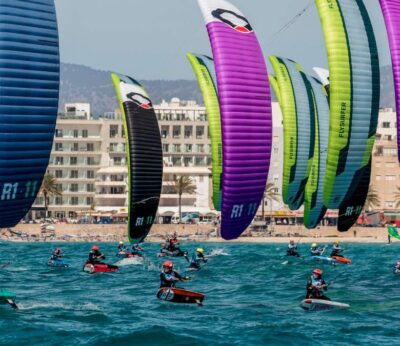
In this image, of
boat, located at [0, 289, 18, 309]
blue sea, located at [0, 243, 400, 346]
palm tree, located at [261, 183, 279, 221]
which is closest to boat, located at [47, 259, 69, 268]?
blue sea, located at [0, 243, 400, 346]

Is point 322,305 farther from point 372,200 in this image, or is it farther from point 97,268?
point 372,200

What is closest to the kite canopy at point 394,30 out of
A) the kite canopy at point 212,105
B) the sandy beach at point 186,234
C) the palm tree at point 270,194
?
the kite canopy at point 212,105

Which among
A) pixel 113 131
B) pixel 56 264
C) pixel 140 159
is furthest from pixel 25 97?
pixel 113 131

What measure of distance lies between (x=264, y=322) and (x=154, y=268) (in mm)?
25341

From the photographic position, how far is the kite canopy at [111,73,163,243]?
42875 millimetres

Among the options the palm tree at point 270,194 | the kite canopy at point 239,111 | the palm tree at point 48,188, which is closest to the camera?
the kite canopy at point 239,111

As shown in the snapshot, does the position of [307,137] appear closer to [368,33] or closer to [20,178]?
[368,33]

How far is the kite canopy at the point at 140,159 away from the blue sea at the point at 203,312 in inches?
118

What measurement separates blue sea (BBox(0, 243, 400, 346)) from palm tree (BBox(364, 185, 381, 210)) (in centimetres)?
8360

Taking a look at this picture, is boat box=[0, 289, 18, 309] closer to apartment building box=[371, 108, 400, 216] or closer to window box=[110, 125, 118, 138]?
apartment building box=[371, 108, 400, 216]

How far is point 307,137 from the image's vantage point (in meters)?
51.7

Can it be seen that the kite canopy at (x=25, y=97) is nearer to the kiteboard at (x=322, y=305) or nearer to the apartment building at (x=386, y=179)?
the kiteboard at (x=322, y=305)

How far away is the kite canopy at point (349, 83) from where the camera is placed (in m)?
33.0

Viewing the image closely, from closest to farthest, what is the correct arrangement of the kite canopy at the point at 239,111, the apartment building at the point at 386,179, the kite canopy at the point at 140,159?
1. the kite canopy at the point at 239,111
2. the kite canopy at the point at 140,159
3. the apartment building at the point at 386,179
